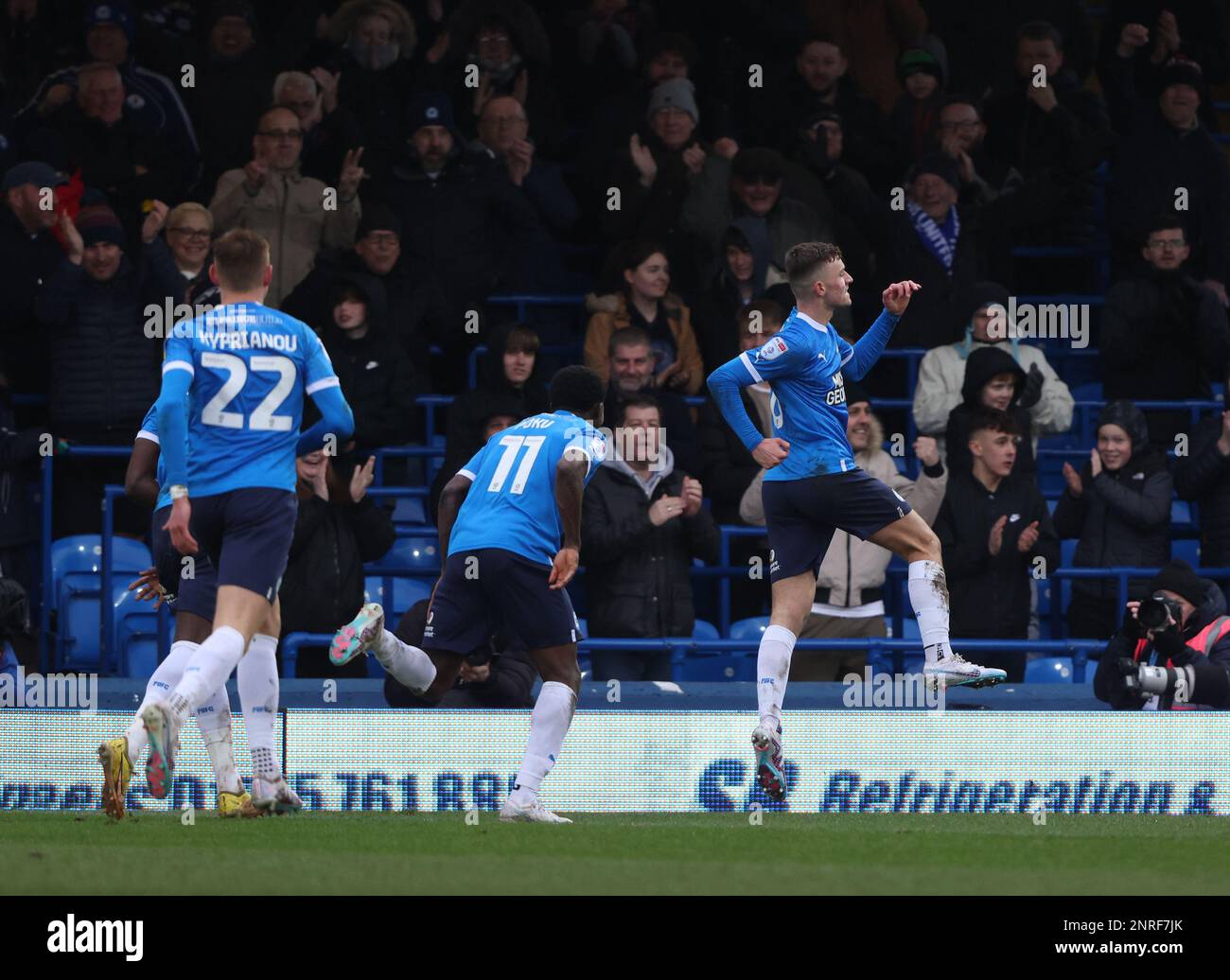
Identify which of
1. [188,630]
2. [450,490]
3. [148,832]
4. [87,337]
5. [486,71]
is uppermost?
[486,71]

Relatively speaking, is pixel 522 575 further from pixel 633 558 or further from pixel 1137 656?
pixel 1137 656

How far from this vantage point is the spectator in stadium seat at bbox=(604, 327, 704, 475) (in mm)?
13141

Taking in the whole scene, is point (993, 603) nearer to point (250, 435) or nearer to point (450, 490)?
point (450, 490)

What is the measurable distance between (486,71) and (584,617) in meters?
4.38

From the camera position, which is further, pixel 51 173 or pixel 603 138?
pixel 603 138

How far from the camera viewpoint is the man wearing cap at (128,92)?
14.7 meters

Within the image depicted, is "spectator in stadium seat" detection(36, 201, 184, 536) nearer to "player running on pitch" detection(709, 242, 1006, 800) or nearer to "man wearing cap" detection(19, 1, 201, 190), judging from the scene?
"man wearing cap" detection(19, 1, 201, 190)

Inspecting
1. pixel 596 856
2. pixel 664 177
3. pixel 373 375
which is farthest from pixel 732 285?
pixel 596 856

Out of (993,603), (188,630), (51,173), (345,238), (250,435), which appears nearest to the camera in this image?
(250,435)

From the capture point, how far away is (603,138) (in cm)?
1551

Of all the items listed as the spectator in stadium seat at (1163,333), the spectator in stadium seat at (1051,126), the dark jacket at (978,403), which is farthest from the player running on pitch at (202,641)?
the spectator in stadium seat at (1051,126)

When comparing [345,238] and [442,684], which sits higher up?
[345,238]

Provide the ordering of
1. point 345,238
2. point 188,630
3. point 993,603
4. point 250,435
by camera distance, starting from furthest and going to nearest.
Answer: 1. point 345,238
2. point 993,603
3. point 188,630
4. point 250,435

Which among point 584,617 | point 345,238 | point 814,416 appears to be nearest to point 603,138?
point 345,238
